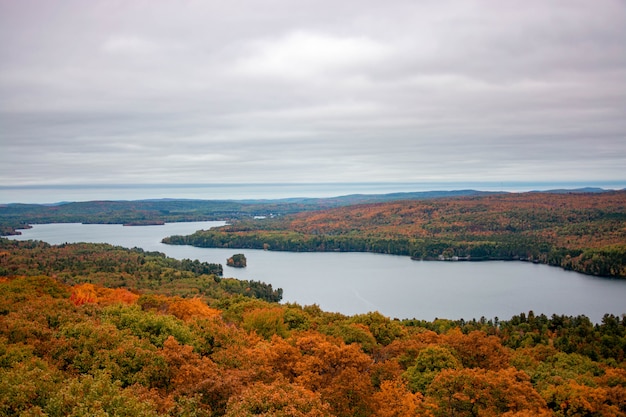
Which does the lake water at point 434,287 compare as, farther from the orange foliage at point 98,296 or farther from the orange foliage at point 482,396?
the orange foliage at point 482,396

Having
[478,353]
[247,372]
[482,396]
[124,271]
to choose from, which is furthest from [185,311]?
[124,271]

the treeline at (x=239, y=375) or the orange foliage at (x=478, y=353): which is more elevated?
the treeline at (x=239, y=375)

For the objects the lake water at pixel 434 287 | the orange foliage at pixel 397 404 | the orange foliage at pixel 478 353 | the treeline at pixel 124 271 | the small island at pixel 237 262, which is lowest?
the lake water at pixel 434 287

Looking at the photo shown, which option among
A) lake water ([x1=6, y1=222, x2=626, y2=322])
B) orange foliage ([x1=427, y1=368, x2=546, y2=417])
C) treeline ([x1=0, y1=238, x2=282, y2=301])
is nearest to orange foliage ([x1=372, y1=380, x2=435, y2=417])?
orange foliage ([x1=427, y1=368, x2=546, y2=417])

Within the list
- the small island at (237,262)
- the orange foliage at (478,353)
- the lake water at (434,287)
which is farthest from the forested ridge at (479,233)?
the orange foliage at (478,353)

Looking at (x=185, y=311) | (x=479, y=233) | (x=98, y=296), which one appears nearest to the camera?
(x=185, y=311)

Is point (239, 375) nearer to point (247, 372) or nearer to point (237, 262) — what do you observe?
point (247, 372)

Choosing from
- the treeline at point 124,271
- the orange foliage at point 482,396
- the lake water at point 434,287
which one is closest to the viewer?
the orange foliage at point 482,396
